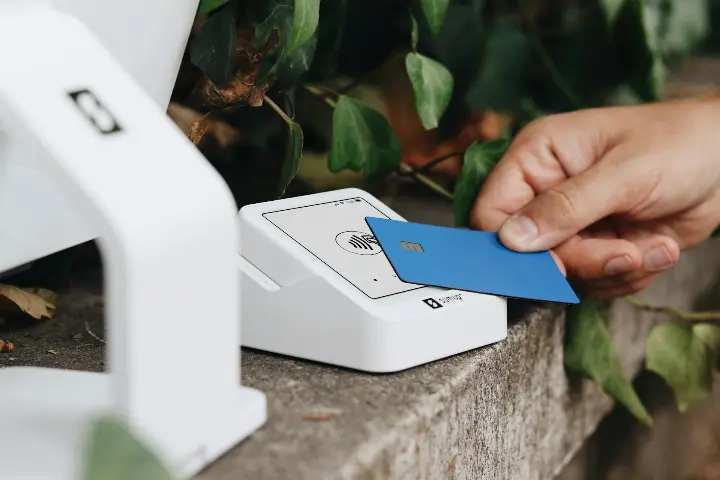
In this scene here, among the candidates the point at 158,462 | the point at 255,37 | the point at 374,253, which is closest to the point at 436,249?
the point at 374,253

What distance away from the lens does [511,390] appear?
653 mm

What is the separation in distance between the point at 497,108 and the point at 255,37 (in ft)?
1.33

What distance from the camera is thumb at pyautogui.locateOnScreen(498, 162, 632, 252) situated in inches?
26.2

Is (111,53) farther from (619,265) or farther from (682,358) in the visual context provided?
(682,358)

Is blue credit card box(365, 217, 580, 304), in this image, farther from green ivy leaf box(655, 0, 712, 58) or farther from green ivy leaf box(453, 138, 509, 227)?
green ivy leaf box(655, 0, 712, 58)

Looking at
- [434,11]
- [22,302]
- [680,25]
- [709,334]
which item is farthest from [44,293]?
[680,25]

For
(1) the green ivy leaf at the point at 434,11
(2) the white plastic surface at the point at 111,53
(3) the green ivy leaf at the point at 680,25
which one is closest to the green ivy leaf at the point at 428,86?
(1) the green ivy leaf at the point at 434,11

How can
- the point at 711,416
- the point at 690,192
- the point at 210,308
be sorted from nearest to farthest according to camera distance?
1. the point at 210,308
2. the point at 690,192
3. the point at 711,416

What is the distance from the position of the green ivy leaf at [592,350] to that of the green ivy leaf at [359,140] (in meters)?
0.22

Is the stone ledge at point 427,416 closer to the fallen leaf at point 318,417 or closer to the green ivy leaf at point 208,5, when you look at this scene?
the fallen leaf at point 318,417

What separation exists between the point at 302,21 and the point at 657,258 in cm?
40

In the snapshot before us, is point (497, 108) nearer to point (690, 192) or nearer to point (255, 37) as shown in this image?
point (690, 192)

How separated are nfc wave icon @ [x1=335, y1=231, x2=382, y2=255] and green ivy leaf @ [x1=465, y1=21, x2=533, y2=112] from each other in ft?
1.26

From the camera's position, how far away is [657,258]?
781mm
